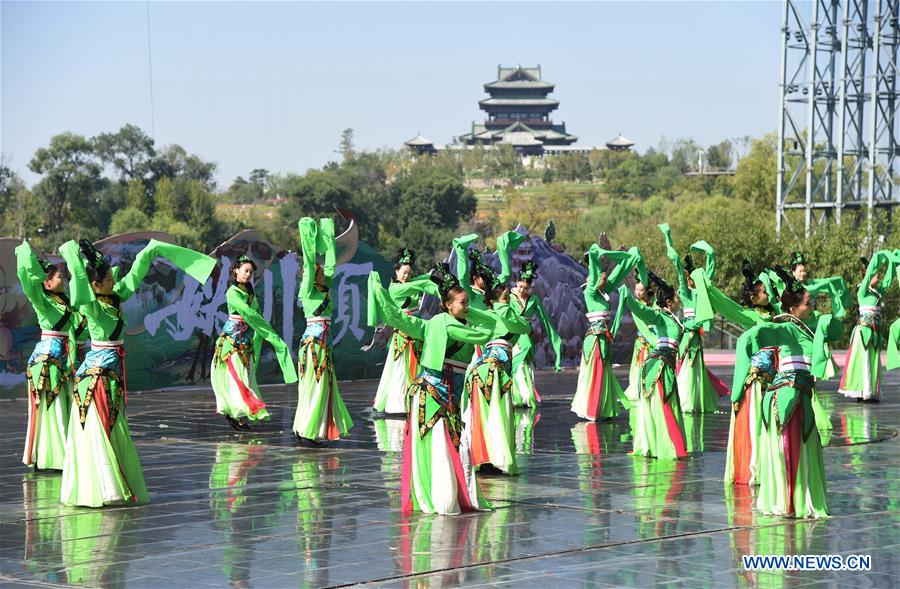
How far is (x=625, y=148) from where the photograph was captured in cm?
15525

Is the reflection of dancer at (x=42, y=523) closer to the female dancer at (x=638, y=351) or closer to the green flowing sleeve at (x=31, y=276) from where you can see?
the green flowing sleeve at (x=31, y=276)

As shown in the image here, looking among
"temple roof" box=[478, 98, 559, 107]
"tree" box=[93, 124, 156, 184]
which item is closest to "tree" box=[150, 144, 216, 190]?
"tree" box=[93, 124, 156, 184]

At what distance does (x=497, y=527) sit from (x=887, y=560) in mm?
2488

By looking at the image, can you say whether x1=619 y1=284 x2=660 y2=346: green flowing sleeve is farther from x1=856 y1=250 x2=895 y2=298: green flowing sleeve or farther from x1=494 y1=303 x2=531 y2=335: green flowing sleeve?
x1=856 y1=250 x2=895 y2=298: green flowing sleeve

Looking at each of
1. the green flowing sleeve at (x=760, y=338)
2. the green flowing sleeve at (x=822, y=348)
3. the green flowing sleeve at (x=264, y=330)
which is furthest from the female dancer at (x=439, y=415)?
the green flowing sleeve at (x=264, y=330)

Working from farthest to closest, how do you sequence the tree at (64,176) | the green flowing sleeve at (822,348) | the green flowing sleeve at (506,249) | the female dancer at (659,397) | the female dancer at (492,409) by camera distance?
the tree at (64,176) < the green flowing sleeve at (506,249) < the female dancer at (659,397) < the female dancer at (492,409) < the green flowing sleeve at (822,348)

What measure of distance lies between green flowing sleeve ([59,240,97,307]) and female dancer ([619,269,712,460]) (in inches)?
204

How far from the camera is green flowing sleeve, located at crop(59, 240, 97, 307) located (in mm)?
10672

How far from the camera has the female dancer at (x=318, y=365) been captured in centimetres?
1472

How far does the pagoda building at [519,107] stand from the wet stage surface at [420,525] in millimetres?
146920

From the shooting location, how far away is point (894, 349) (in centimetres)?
2045

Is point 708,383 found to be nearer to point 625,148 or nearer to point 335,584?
point 335,584

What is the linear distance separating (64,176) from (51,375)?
66.6 metres

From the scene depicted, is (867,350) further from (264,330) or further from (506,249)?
(264,330)
